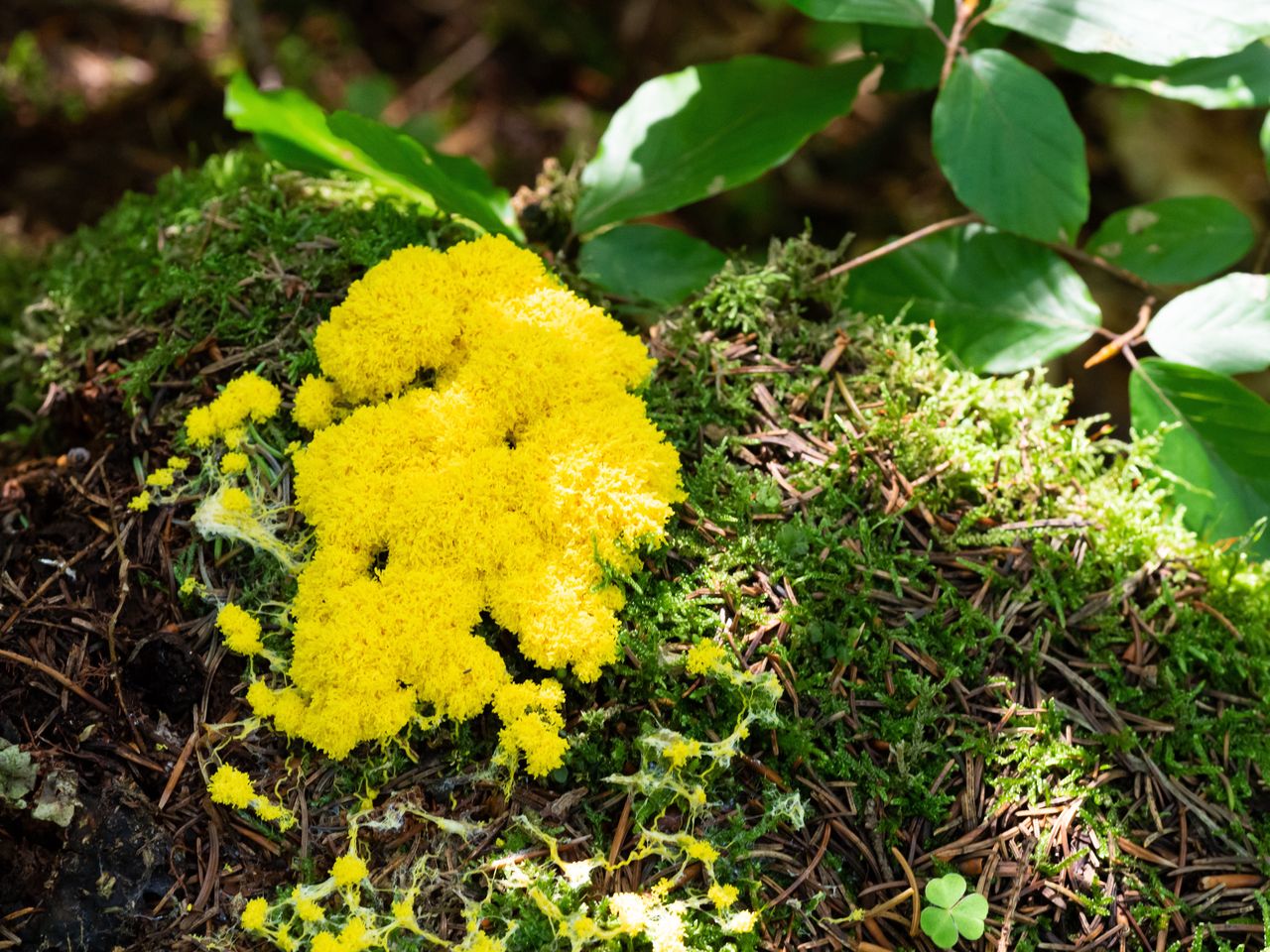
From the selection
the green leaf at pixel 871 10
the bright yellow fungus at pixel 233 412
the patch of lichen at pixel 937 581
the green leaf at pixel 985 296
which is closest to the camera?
the patch of lichen at pixel 937 581

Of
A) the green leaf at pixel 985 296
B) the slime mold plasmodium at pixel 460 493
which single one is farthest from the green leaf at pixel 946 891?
the green leaf at pixel 985 296

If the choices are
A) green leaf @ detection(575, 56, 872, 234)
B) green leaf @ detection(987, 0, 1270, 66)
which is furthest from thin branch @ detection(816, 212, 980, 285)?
green leaf @ detection(987, 0, 1270, 66)

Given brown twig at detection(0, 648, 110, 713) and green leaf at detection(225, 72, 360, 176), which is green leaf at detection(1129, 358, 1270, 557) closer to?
green leaf at detection(225, 72, 360, 176)

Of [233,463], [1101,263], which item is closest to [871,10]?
[1101,263]

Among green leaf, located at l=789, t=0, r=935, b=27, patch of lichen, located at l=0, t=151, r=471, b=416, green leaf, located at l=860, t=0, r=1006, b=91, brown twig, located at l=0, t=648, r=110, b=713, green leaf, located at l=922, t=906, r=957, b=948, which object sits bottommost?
green leaf, located at l=922, t=906, r=957, b=948

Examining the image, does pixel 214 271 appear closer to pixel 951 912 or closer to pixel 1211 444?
pixel 951 912

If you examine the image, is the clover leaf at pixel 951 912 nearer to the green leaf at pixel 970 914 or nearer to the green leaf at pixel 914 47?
the green leaf at pixel 970 914

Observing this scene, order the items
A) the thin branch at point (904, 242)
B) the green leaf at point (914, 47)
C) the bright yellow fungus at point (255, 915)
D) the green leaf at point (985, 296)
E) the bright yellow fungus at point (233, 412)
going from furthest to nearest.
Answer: the green leaf at point (914, 47)
the thin branch at point (904, 242)
the green leaf at point (985, 296)
the bright yellow fungus at point (233, 412)
the bright yellow fungus at point (255, 915)
